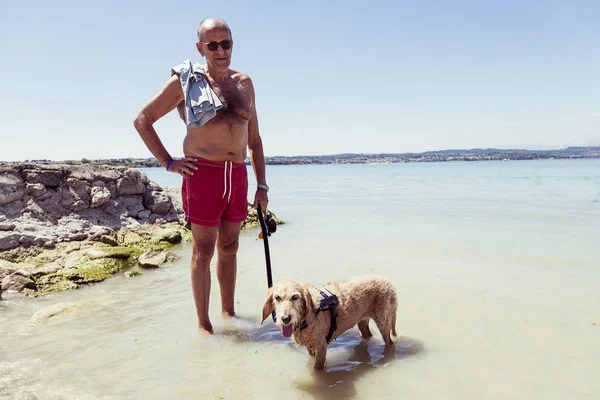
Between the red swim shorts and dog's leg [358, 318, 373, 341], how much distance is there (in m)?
2.04

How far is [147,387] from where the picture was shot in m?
3.75

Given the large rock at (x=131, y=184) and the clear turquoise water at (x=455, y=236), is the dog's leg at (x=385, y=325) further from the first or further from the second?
the large rock at (x=131, y=184)

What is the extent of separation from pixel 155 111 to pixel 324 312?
2.76 meters

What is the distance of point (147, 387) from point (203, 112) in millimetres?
2682

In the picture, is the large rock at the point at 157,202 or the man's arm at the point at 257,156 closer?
the man's arm at the point at 257,156

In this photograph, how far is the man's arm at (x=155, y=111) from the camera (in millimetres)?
4426

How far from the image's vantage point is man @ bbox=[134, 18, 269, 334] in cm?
444

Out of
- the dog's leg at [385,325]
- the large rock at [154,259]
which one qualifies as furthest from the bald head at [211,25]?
the large rock at [154,259]

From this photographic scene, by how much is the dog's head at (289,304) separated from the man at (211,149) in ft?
4.01

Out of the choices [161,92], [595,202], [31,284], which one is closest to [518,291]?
[161,92]

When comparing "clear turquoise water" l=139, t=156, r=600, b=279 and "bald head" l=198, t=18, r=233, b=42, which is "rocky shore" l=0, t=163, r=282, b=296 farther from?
"bald head" l=198, t=18, r=233, b=42

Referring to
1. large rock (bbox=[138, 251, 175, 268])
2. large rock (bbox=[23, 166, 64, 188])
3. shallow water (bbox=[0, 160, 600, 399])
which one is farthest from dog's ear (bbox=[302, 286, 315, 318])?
large rock (bbox=[23, 166, 64, 188])

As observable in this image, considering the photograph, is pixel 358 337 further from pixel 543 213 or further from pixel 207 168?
pixel 543 213

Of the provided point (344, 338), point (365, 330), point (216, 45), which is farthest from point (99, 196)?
point (365, 330)
